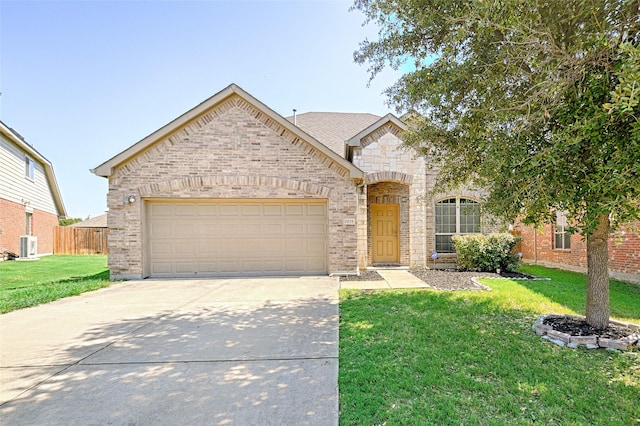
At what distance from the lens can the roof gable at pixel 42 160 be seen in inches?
627

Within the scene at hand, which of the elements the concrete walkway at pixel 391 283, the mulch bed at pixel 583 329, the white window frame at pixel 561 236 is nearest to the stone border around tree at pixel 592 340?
the mulch bed at pixel 583 329

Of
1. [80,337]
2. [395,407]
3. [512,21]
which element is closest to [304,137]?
[512,21]

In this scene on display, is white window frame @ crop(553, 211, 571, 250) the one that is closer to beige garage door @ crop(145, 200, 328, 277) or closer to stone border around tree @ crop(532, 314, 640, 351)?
stone border around tree @ crop(532, 314, 640, 351)

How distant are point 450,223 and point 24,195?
2262 cm

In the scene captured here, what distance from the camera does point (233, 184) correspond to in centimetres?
982

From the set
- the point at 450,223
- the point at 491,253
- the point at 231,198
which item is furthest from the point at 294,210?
the point at 491,253

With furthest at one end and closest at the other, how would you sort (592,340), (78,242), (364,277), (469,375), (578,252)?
(78,242)
(578,252)
(364,277)
(592,340)
(469,375)

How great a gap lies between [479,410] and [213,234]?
28.9 ft

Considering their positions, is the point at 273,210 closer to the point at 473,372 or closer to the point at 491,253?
the point at 491,253

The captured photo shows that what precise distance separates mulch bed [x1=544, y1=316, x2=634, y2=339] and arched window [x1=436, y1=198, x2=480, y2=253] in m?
7.13

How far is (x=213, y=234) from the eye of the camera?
32.9 ft

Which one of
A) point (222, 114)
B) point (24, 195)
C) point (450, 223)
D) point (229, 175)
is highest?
point (222, 114)

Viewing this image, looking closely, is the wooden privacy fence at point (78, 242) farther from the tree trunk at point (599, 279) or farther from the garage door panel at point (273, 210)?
the tree trunk at point (599, 279)

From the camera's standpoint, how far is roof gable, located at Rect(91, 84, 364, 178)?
9.46 m
